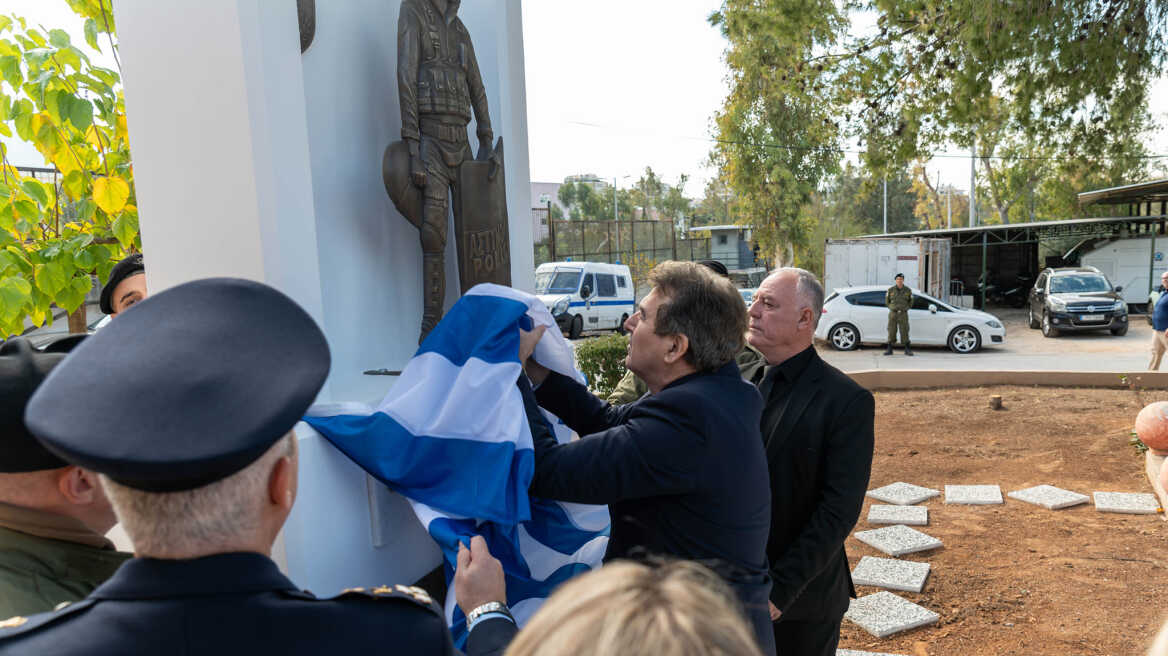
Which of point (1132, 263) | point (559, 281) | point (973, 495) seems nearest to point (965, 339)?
point (559, 281)

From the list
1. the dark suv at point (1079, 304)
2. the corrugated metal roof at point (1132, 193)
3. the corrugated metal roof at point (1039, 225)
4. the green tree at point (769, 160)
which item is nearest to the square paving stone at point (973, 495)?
the dark suv at point (1079, 304)

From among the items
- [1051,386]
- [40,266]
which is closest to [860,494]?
[40,266]

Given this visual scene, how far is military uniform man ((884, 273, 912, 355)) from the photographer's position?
15250 millimetres

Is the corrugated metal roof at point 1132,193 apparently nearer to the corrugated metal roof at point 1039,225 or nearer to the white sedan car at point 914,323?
the corrugated metal roof at point 1039,225

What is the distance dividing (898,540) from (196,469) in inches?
224

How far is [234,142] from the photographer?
211cm

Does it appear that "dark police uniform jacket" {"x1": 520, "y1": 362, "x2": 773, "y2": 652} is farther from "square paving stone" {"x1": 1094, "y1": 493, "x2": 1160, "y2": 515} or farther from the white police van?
the white police van

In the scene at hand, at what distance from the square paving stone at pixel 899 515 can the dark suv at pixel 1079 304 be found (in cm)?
1427

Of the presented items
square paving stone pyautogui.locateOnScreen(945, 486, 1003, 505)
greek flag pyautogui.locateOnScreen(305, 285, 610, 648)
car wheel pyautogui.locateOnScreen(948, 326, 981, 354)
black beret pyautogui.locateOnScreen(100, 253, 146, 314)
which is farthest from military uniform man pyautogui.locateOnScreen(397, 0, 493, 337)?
car wheel pyautogui.locateOnScreen(948, 326, 981, 354)

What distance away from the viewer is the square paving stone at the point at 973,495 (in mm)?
6457

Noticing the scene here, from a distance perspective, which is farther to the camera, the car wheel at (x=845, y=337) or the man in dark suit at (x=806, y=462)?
the car wheel at (x=845, y=337)

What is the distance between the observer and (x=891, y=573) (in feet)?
16.8

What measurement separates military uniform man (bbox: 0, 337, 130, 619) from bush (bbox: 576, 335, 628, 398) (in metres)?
Answer: 6.52

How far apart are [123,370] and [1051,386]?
1232 centimetres
